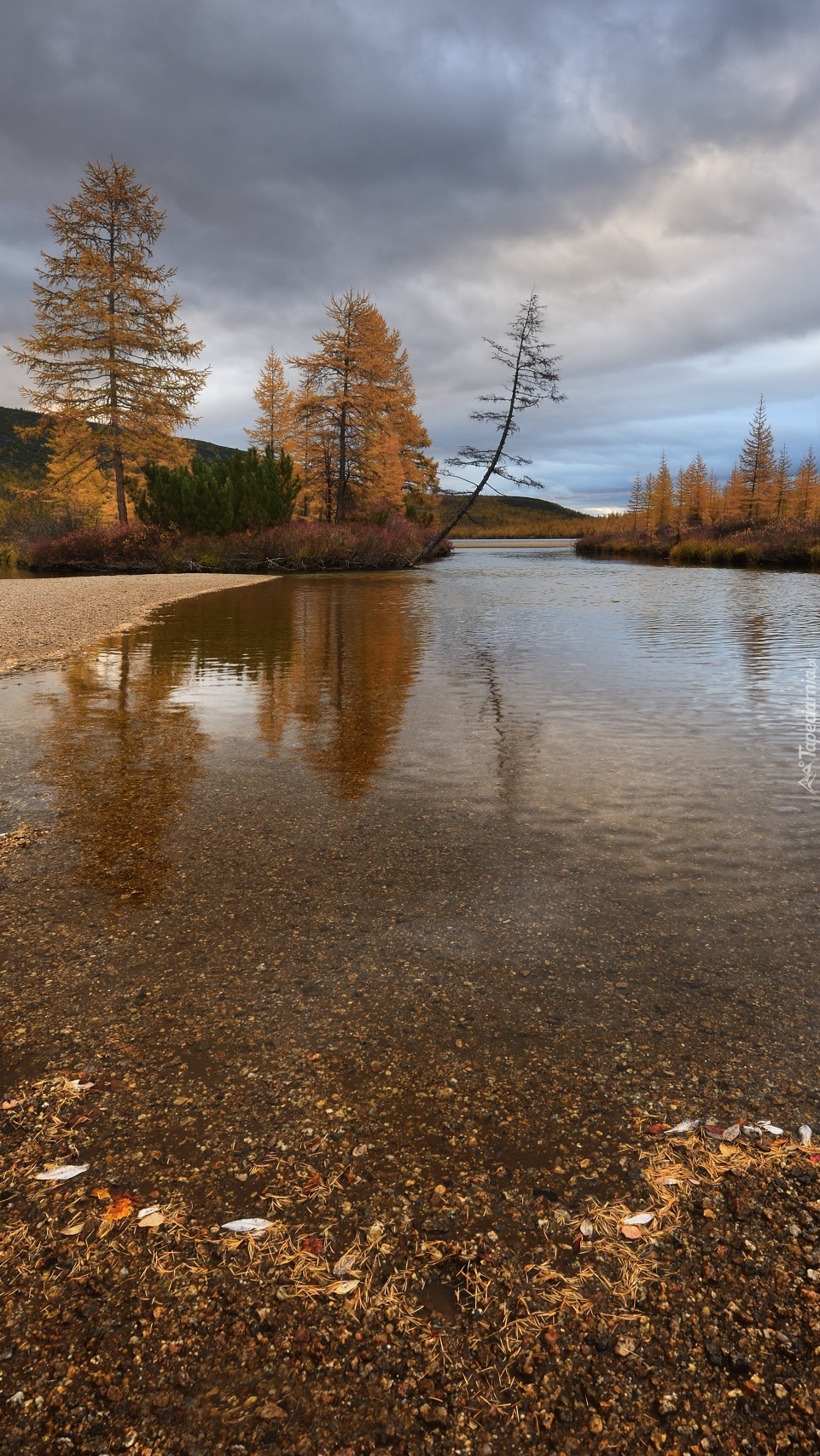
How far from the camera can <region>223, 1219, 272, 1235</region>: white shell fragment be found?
78.2 inches

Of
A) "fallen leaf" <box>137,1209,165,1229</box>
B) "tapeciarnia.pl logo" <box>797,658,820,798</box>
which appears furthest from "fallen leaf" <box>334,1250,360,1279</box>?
"tapeciarnia.pl logo" <box>797,658,820,798</box>

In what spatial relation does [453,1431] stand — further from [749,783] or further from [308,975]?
[749,783]

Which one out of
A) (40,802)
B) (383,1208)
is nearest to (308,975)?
(383,1208)

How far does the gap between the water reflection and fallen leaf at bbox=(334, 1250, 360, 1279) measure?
7.83ft

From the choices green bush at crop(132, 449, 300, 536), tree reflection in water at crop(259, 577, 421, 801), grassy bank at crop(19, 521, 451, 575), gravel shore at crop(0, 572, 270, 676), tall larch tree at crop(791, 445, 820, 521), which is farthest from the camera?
tall larch tree at crop(791, 445, 820, 521)

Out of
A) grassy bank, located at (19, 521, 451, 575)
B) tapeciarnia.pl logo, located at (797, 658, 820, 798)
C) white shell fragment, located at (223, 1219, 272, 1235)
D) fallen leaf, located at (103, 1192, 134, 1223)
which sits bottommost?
fallen leaf, located at (103, 1192, 134, 1223)

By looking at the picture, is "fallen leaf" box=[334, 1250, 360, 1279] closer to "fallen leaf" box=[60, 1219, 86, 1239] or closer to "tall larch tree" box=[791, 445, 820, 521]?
"fallen leaf" box=[60, 1219, 86, 1239]

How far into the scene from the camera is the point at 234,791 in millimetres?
5578

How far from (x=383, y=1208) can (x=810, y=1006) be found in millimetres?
1924

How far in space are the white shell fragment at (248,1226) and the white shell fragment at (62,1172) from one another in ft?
1.68

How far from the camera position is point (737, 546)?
131 ft

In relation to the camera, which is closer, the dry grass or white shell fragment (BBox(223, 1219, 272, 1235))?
the dry grass

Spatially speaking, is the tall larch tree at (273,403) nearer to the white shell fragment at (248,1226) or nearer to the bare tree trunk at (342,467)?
the bare tree trunk at (342,467)

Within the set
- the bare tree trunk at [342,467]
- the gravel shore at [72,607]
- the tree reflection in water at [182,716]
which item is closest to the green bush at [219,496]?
the bare tree trunk at [342,467]
